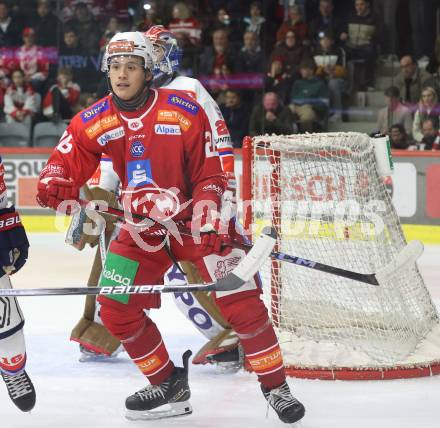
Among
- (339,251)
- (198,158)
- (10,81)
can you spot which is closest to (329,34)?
(10,81)

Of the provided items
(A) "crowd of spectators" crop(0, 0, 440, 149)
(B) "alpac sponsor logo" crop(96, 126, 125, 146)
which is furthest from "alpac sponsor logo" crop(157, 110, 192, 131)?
(A) "crowd of spectators" crop(0, 0, 440, 149)

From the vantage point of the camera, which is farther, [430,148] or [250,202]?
[430,148]

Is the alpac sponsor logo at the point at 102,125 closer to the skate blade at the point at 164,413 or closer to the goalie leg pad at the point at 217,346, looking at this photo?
the skate blade at the point at 164,413

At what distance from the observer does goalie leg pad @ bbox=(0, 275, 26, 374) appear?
3309 mm

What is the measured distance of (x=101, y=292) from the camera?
10.0 ft

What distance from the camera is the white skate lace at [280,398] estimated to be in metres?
3.21

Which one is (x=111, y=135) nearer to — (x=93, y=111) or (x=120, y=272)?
(x=93, y=111)

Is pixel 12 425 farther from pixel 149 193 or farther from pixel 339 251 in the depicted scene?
pixel 339 251

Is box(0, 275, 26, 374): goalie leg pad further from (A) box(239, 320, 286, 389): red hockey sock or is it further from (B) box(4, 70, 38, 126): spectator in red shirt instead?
(B) box(4, 70, 38, 126): spectator in red shirt

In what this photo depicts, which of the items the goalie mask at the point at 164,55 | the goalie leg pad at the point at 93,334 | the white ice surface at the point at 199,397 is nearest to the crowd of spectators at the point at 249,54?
the goalie mask at the point at 164,55

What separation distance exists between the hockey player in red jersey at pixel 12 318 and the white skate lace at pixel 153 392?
33cm

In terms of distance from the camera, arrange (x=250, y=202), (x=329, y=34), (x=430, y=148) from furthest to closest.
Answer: (x=329, y=34), (x=430, y=148), (x=250, y=202)

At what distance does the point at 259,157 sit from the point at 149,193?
0.94m

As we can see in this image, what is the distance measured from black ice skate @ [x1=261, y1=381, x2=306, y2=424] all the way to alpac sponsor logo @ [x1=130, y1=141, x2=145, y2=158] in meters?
0.80
